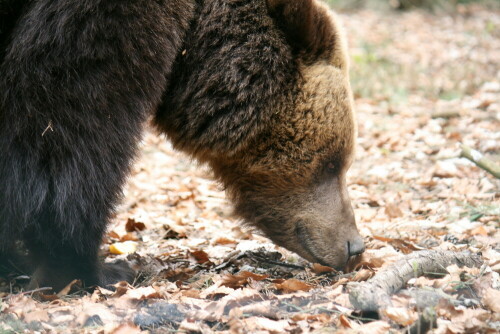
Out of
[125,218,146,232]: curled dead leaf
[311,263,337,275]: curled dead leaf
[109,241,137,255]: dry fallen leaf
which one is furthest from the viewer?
[125,218,146,232]: curled dead leaf

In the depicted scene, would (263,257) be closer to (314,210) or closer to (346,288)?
(314,210)

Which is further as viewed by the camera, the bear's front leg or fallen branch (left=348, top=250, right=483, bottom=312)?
the bear's front leg

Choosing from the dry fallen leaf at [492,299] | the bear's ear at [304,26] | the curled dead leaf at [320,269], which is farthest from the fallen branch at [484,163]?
the dry fallen leaf at [492,299]

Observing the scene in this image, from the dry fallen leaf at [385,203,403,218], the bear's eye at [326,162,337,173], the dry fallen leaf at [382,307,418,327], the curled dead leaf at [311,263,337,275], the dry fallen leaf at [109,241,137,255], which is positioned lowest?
the dry fallen leaf at [385,203,403,218]

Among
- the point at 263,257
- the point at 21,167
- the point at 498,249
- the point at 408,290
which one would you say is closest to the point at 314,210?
the point at 263,257

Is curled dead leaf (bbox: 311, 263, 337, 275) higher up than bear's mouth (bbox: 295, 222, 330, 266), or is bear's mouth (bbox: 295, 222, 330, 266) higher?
bear's mouth (bbox: 295, 222, 330, 266)

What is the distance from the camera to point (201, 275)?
417 centimetres

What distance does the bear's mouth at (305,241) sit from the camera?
407 cm

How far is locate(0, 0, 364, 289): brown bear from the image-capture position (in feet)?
10.7

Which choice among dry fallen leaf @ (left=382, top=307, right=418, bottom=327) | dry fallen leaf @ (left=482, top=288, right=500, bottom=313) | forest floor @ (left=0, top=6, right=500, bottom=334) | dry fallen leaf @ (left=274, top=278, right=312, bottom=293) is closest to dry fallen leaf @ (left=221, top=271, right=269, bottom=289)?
forest floor @ (left=0, top=6, right=500, bottom=334)

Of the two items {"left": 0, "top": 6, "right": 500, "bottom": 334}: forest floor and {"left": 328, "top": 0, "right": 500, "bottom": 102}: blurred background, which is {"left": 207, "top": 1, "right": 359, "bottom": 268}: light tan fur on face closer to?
{"left": 0, "top": 6, "right": 500, "bottom": 334}: forest floor

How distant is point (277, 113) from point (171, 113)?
67 cm

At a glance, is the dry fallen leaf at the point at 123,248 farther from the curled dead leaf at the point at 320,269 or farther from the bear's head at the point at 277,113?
the curled dead leaf at the point at 320,269

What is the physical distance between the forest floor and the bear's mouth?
61mm
